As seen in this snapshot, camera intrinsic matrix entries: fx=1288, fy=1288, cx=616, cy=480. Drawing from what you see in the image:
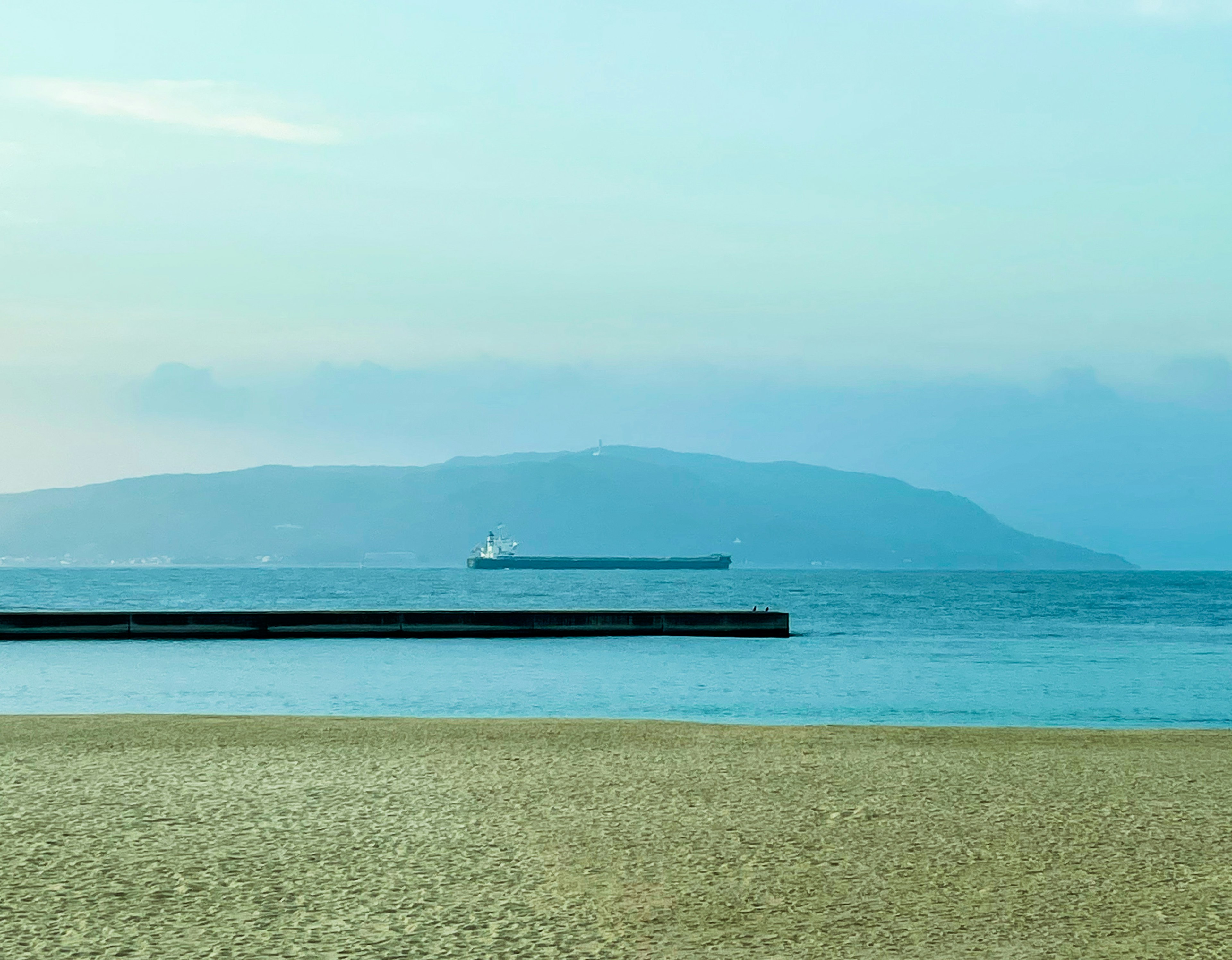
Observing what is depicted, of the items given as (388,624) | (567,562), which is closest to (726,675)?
(388,624)

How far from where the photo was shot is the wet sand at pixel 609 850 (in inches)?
216

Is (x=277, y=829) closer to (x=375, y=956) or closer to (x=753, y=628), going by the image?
(x=375, y=956)

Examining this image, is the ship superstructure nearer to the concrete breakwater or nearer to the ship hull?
the ship hull

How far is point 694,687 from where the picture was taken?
23.0m

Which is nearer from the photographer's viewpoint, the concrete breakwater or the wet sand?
the wet sand

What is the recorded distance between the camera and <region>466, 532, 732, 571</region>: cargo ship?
16750 centimetres

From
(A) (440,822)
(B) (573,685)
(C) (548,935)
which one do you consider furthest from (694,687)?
(C) (548,935)

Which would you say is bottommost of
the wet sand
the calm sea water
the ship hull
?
the calm sea water

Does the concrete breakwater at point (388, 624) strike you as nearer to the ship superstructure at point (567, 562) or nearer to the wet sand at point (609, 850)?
the wet sand at point (609, 850)

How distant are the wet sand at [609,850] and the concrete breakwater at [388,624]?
88.8 feet

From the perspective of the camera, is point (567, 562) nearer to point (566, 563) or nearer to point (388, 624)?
point (566, 563)

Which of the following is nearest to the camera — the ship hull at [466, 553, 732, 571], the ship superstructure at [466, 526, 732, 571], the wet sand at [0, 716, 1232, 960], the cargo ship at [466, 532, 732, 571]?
the wet sand at [0, 716, 1232, 960]

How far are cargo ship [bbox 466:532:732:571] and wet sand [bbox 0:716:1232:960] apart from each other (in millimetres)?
148597

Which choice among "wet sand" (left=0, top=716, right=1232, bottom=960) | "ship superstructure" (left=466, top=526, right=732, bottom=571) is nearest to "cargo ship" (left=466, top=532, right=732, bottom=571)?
"ship superstructure" (left=466, top=526, right=732, bottom=571)
